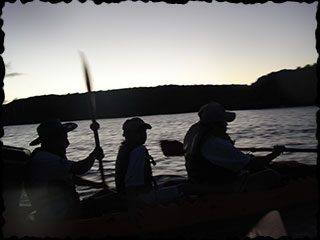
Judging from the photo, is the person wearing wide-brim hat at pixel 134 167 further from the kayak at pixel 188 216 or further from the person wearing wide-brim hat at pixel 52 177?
the person wearing wide-brim hat at pixel 52 177

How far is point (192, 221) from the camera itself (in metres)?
4.50

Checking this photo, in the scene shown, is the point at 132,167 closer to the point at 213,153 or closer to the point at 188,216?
the point at 213,153

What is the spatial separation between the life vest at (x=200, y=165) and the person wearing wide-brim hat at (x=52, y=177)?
4.68 ft

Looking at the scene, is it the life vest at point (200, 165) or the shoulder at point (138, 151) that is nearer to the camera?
the shoulder at point (138, 151)

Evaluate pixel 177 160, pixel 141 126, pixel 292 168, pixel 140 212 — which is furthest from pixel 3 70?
pixel 177 160

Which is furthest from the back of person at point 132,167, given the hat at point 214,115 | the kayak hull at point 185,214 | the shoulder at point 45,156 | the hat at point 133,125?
the hat at point 214,115

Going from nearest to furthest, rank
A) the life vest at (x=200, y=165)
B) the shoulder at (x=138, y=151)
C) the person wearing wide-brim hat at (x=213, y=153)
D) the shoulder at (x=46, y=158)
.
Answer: the shoulder at (x=46, y=158), the shoulder at (x=138, y=151), the person wearing wide-brim hat at (x=213, y=153), the life vest at (x=200, y=165)

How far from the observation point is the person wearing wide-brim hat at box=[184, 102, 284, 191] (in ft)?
13.7

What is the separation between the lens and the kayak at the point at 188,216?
12.6 ft

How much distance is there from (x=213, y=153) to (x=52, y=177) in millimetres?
2041

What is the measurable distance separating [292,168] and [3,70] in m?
5.57

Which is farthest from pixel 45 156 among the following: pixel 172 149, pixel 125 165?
pixel 172 149

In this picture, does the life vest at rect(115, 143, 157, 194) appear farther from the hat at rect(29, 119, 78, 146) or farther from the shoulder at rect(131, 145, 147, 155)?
the hat at rect(29, 119, 78, 146)

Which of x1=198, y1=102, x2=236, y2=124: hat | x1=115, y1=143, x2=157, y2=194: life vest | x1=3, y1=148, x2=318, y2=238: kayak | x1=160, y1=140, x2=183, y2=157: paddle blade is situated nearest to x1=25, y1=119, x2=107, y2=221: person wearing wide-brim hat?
x1=3, y1=148, x2=318, y2=238: kayak
